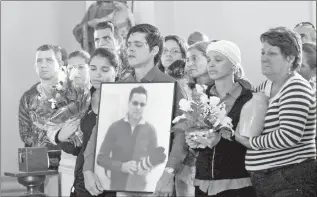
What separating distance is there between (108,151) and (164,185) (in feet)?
1.65

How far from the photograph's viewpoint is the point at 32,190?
667 cm

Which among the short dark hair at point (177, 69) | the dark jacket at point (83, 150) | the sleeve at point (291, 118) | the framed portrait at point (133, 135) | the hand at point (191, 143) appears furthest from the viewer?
the short dark hair at point (177, 69)

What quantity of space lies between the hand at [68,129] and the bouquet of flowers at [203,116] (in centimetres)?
119

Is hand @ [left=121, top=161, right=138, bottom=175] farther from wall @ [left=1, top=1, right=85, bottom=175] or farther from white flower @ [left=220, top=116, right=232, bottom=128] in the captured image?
wall @ [left=1, top=1, right=85, bottom=175]

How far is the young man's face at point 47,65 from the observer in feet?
22.5

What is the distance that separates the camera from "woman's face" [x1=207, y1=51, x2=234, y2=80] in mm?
4707

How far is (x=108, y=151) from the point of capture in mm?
4855

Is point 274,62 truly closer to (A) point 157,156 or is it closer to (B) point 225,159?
(B) point 225,159

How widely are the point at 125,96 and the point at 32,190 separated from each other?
2181 mm

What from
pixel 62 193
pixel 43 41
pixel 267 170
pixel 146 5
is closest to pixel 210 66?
pixel 267 170

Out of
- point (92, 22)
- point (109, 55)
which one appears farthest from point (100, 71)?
point (92, 22)

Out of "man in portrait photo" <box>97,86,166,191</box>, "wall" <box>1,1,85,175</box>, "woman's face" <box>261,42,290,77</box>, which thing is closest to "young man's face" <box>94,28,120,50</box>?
"man in portrait photo" <box>97,86,166,191</box>

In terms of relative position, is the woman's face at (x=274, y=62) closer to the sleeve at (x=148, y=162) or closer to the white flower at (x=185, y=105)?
the white flower at (x=185, y=105)

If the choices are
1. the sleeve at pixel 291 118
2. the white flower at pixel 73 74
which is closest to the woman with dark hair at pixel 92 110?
the white flower at pixel 73 74
